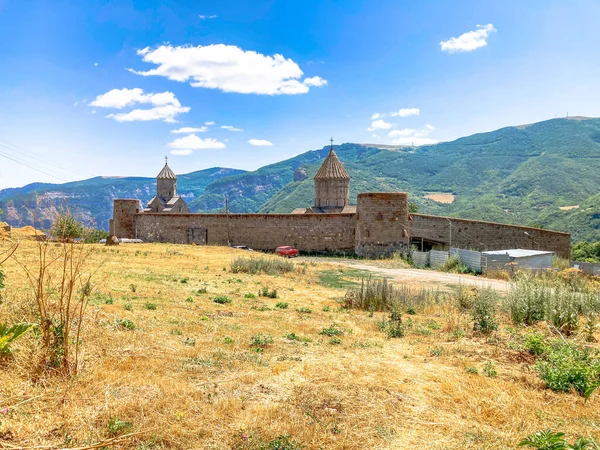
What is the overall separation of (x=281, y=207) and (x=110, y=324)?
314ft

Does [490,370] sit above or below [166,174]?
below

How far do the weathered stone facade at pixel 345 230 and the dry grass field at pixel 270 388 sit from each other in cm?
1822

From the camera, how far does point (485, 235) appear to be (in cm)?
2894

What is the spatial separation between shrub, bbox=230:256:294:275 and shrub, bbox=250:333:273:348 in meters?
10.2

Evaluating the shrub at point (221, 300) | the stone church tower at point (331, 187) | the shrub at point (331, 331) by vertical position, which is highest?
the stone church tower at point (331, 187)

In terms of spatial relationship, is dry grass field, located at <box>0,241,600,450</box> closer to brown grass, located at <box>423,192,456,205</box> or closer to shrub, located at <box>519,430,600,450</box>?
shrub, located at <box>519,430,600,450</box>

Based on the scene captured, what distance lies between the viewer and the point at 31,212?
14.9 feet

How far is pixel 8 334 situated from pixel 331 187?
34448 millimetres

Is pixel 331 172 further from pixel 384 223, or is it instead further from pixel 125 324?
pixel 125 324

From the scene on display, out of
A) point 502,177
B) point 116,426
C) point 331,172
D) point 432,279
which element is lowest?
point 432,279

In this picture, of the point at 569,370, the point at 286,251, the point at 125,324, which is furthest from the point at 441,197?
the point at 125,324

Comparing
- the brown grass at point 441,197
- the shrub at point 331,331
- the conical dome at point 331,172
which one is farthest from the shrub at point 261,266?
the brown grass at point 441,197

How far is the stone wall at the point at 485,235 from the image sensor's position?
2778 centimetres

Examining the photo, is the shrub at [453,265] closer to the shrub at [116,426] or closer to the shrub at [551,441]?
the shrub at [551,441]
